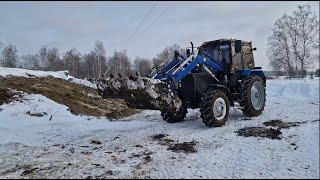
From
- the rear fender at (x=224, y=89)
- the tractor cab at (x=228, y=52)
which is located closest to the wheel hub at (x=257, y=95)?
the tractor cab at (x=228, y=52)

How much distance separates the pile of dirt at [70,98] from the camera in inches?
750

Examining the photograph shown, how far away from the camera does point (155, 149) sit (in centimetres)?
1005

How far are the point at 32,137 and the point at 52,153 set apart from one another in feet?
9.94

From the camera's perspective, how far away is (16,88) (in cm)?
2103

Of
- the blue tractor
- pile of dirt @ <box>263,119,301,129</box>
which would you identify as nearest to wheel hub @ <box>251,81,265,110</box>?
the blue tractor

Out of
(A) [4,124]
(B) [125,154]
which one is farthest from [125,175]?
(A) [4,124]

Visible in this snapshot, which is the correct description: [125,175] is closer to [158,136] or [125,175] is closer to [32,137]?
[158,136]

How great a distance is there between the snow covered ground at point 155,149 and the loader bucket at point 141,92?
0.85 metres

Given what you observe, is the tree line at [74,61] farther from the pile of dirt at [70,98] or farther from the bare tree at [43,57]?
the pile of dirt at [70,98]

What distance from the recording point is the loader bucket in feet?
37.2

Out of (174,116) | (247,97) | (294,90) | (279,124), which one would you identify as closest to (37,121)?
(174,116)

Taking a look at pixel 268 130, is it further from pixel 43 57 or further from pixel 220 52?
pixel 43 57

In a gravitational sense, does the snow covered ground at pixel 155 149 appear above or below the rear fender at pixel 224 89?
below

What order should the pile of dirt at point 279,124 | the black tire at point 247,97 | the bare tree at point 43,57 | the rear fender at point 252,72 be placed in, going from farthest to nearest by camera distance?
the bare tree at point 43,57
the rear fender at point 252,72
the black tire at point 247,97
the pile of dirt at point 279,124
